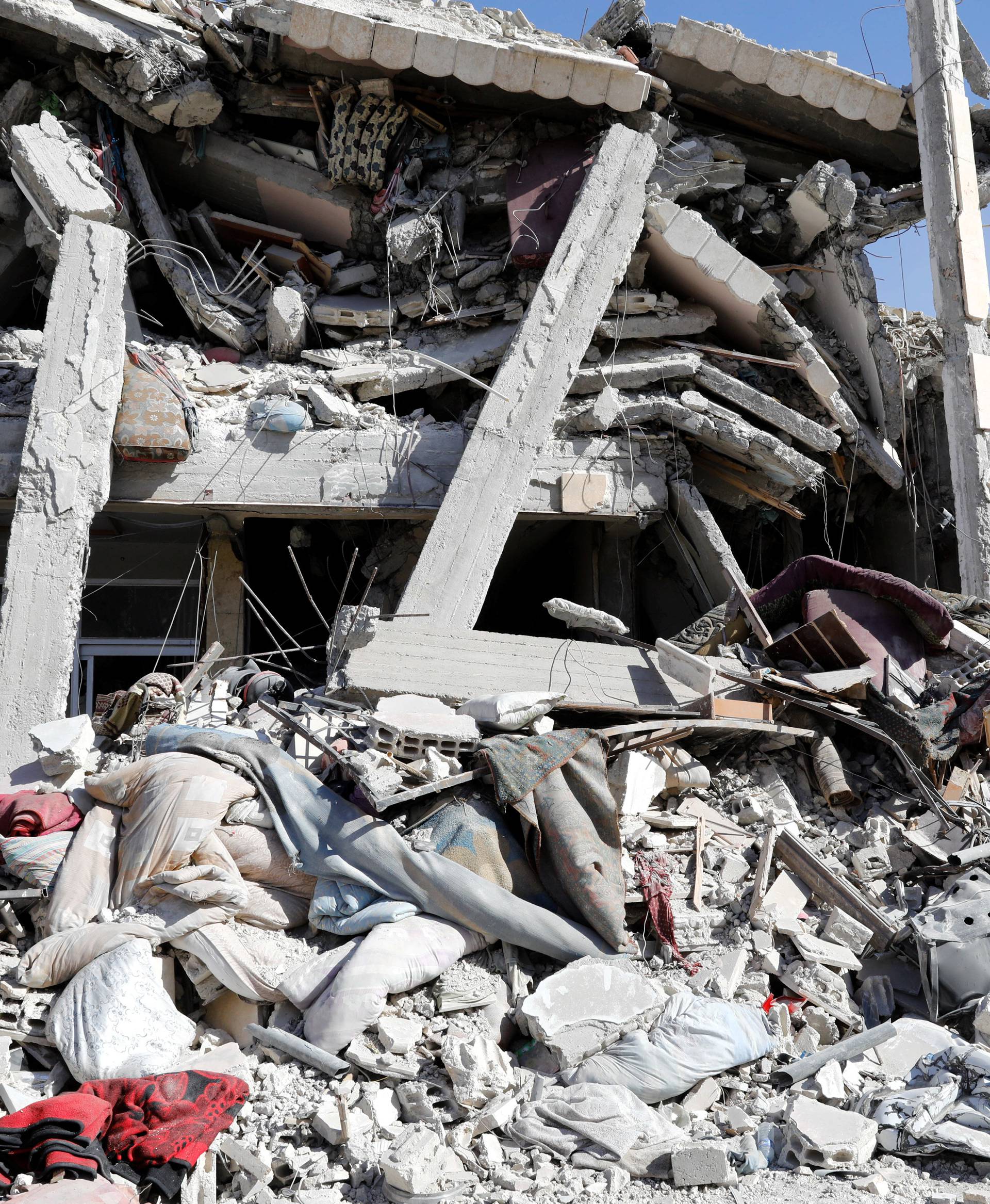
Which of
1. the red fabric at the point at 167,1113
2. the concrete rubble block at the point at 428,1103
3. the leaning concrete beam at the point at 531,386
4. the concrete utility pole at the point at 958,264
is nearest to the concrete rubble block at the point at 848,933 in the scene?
the concrete rubble block at the point at 428,1103

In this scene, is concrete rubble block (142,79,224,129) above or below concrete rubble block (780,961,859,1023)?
above

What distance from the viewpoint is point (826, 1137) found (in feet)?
13.9

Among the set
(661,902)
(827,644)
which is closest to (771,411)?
(827,644)

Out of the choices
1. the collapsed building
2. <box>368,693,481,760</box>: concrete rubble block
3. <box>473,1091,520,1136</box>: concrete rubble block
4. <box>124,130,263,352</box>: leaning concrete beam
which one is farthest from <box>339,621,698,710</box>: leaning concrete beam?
<box>124,130,263,352</box>: leaning concrete beam

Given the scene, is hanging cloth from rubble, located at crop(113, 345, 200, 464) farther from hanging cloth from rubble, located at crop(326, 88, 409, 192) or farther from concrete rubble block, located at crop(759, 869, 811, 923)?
concrete rubble block, located at crop(759, 869, 811, 923)

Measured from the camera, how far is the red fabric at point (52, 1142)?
155 inches

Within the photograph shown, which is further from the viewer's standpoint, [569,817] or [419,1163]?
[569,817]

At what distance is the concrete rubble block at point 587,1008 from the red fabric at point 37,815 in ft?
8.89

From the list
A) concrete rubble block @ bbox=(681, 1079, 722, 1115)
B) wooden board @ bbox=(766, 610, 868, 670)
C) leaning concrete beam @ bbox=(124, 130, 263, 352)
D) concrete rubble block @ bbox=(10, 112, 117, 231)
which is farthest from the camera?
leaning concrete beam @ bbox=(124, 130, 263, 352)

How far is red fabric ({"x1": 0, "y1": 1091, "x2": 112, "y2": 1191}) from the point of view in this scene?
393 cm

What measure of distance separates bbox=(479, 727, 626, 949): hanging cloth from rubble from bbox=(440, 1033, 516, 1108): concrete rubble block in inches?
37.1

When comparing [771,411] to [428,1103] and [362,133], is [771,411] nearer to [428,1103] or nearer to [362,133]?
[362,133]

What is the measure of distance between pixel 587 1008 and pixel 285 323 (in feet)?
19.6

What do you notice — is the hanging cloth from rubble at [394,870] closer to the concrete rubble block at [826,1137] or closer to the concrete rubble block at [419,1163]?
the concrete rubble block at [419,1163]
